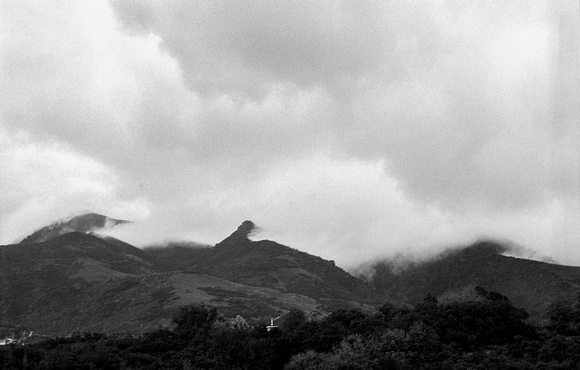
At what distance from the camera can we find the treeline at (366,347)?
64.5 meters

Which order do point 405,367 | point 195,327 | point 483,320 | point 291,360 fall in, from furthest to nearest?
1. point 195,327
2. point 483,320
3. point 291,360
4. point 405,367

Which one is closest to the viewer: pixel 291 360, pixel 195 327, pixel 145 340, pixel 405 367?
pixel 405 367

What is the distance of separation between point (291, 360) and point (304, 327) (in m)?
9.17

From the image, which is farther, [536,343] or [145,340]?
[145,340]

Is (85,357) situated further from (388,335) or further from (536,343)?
(536,343)

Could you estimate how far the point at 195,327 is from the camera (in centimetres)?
9956

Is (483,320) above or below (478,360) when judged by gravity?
above

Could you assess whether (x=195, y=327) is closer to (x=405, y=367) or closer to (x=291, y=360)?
(x=291, y=360)

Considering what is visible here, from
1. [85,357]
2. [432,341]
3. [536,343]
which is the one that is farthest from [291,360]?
[536,343]

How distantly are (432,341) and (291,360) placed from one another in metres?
15.9

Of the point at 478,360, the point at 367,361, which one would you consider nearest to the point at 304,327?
the point at 367,361

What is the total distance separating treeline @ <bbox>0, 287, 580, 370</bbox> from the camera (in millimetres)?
64500

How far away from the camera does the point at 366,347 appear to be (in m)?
68.3

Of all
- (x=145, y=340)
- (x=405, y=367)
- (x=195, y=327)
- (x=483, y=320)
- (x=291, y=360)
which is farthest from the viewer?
(x=195, y=327)
